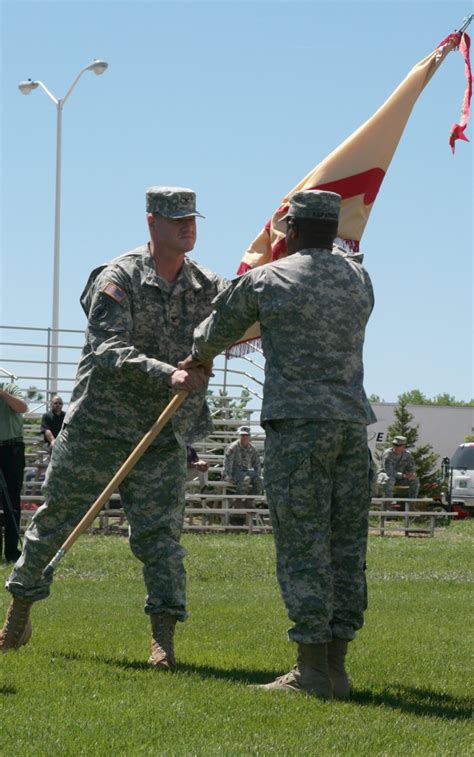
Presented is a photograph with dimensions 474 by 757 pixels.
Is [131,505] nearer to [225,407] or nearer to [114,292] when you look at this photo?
[114,292]

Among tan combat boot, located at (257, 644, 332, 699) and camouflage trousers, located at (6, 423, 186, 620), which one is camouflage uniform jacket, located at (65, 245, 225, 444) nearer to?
camouflage trousers, located at (6, 423, 186, 620)

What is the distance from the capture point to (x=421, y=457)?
1553 inches

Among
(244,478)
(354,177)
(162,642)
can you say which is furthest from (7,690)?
(244,478)

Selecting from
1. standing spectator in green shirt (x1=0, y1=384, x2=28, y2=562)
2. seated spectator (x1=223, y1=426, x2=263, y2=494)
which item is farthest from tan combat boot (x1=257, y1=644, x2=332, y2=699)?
seated spectator (x1=223, y1=426, x2=263, y2=494)

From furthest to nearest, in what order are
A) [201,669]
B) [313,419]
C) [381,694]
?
[201,669]
[381,694]
[313,419]

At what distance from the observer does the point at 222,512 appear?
22703mm

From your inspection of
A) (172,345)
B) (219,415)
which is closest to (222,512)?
(219,415)

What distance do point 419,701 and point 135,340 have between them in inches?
89.1

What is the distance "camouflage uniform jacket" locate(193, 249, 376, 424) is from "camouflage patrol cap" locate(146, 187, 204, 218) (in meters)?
0.84

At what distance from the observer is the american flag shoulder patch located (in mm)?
6543

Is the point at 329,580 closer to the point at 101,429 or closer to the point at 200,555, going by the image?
the point at 101,429

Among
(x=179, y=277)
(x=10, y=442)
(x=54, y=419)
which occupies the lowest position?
(x=10, y=442)

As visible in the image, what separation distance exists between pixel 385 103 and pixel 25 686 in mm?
3967

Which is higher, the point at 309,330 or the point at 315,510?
the point at 309,330
